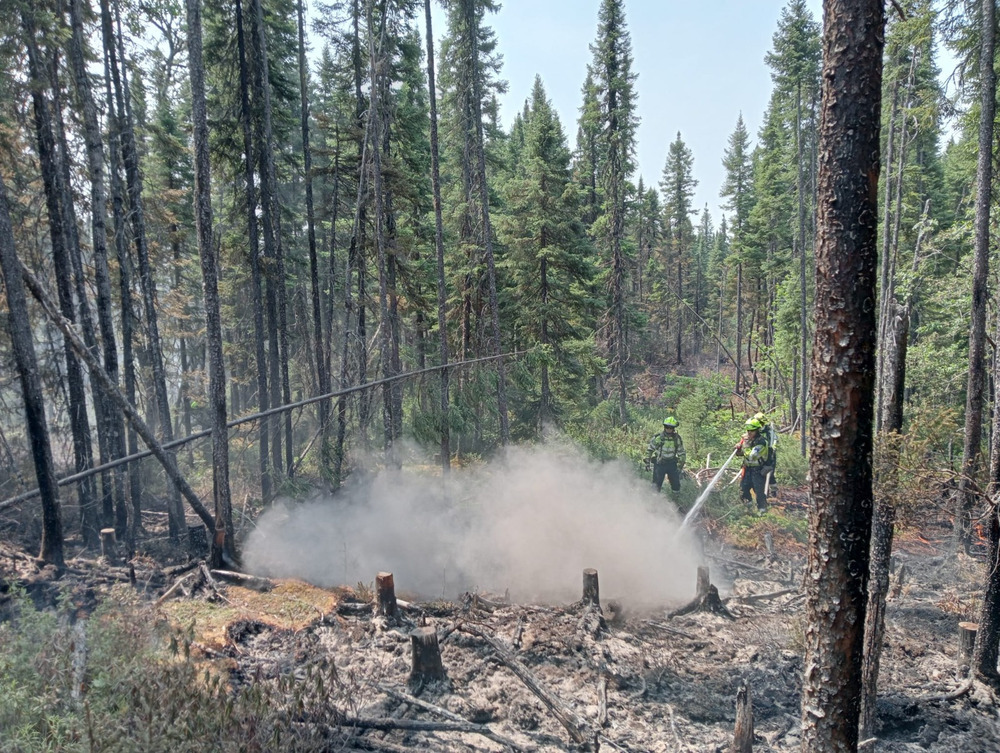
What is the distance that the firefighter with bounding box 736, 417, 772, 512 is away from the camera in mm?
14164

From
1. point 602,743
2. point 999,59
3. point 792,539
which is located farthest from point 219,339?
point 999,59

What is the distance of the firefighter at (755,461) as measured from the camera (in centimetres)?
1416

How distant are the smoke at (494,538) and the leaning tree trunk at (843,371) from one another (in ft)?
25.7

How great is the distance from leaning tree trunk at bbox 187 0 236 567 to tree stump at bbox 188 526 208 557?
4419 millimetres

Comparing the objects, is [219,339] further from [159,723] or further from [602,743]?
[602,743]

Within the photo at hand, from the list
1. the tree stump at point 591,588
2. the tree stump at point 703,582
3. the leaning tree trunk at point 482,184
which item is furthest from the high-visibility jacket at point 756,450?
the leaning tree trunk at point 482,184

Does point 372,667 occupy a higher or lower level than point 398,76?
lower

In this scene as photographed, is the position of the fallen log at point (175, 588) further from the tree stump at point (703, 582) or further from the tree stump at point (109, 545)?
the tree stump at point (703, 582)

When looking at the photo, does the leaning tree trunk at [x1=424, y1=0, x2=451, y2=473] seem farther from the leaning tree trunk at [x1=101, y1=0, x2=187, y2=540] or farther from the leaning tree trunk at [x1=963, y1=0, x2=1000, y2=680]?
the leaning tree trunk at [x1=963, y1=0, x2=1000, y2=680]

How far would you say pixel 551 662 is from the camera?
27.9ft

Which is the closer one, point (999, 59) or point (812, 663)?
point (812, 663)

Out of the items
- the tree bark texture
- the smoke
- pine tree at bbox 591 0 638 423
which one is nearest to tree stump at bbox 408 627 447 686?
the smoke

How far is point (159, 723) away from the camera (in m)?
4.65

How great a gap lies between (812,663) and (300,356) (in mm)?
26063
